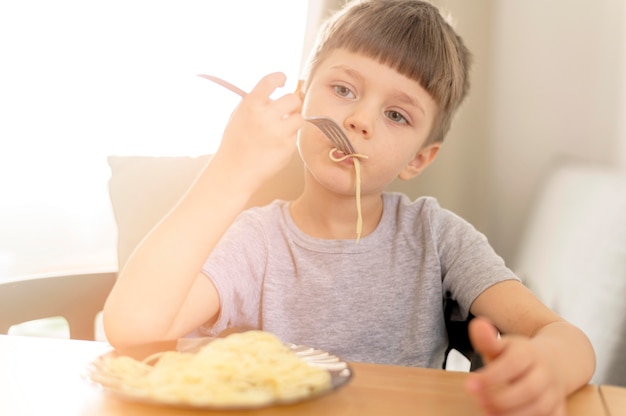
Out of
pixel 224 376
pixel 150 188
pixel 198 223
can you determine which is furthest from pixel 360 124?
pixel 150 188

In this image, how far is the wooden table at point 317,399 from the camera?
72 centimetres

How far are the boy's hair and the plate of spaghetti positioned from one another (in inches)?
26.9

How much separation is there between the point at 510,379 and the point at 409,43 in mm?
828

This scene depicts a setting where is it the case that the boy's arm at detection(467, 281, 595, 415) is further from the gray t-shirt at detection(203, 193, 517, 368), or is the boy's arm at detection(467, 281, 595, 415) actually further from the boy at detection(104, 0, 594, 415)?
the gray t-shirt at detection(203, 193, 517, 368)

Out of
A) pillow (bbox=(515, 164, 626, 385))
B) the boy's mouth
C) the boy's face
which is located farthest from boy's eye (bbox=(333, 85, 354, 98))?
pillow (bbox=(515, 164, 626, 385))

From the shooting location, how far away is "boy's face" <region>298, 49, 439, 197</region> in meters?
1.27

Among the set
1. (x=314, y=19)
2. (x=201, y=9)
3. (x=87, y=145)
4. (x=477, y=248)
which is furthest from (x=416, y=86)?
(x=87, y=145)

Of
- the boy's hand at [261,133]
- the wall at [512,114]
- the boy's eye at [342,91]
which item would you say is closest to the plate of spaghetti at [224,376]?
the boy's hand at [261,133]

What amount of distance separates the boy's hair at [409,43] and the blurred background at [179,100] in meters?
0.69

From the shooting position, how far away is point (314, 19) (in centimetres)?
223

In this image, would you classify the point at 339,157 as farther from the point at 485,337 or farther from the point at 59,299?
the point at 59,299

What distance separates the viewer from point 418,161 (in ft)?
5.06

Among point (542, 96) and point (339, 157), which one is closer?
point (339, 157)

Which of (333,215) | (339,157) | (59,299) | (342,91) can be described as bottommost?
(59,299)
